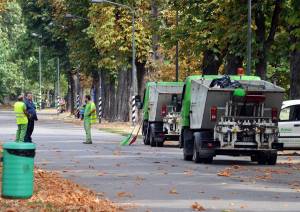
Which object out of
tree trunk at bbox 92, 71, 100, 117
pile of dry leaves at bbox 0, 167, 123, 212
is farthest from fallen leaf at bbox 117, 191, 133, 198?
tree trunk at bbox 92, 71, 100, 117

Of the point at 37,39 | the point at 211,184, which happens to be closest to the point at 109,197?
the point at 211,184

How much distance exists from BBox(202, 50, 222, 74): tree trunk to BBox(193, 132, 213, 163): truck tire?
19055 mm

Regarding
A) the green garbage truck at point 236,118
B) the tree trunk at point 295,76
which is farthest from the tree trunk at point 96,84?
the green garbage truck at point 236,118

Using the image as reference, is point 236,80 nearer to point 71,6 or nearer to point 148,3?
point 148,3

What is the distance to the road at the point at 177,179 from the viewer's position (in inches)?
582

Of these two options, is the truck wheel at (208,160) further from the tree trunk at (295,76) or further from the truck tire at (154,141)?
the tree trunk at (295,76)

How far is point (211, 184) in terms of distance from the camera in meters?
18.3

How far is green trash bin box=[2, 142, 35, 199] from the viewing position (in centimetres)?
1411

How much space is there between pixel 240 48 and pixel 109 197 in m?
24.0

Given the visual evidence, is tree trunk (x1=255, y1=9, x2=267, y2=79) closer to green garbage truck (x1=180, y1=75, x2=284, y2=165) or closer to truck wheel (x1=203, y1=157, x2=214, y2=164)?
green garbage truck (x1=180, y1=75, x2=284, y2=165)

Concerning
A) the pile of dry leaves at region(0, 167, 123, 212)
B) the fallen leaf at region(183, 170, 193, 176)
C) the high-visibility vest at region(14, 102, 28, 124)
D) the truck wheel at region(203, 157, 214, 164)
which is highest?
the high-visibility vest at region(14, 102, 28, 124)

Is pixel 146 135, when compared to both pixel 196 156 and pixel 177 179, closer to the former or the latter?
pixel 196 156

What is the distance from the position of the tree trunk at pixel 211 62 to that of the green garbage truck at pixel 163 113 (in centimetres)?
746

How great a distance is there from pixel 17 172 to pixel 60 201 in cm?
83
